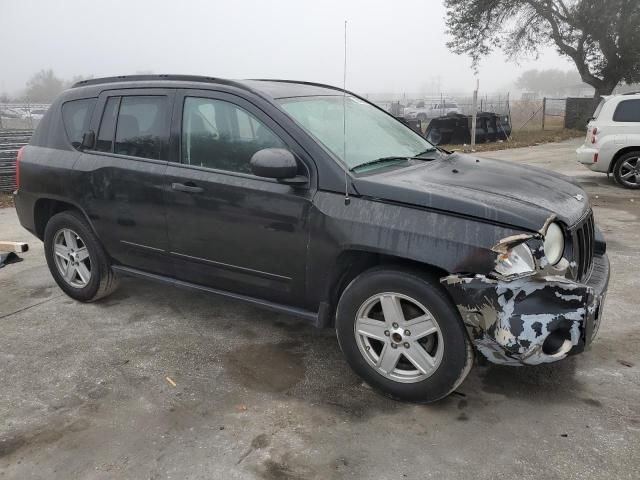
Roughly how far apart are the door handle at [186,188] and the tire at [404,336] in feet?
4.01

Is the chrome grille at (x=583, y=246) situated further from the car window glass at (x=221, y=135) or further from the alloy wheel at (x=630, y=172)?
the alloy wheel at (x=630, y=172)

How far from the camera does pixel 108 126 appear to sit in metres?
4.21

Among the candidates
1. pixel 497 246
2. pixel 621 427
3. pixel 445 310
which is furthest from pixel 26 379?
pixel 621 427

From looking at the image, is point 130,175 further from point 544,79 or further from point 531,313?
point 544,79

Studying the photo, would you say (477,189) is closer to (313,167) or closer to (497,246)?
(497,246)

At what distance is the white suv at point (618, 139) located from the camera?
9375 mm

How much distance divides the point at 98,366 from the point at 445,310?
2298 millimetres

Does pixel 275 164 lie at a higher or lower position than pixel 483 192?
higher

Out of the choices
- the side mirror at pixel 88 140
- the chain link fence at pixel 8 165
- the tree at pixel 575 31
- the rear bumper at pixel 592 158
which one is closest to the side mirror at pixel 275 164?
the side mirror at pixel 88 140

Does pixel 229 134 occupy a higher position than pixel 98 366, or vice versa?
pixel 229 134

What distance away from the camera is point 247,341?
3926mm

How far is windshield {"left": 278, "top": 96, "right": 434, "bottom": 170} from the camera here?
133 inches

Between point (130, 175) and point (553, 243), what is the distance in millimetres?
2847

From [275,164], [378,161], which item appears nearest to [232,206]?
[275,164]
